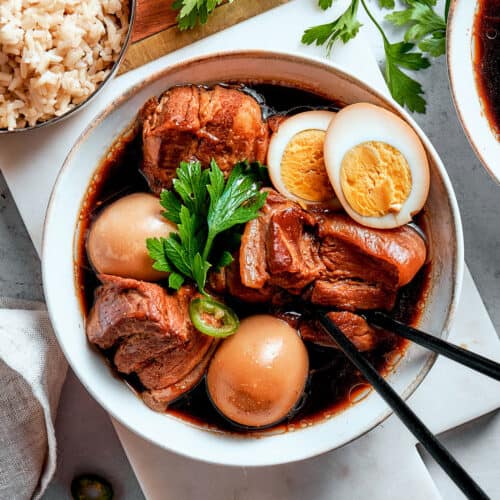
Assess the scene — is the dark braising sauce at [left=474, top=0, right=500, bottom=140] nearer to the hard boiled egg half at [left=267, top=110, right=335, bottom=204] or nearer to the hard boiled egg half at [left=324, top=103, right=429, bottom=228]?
the hard boiled egg half at [left=324, top=103, right=429, bottom=228]

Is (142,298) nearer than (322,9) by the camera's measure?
Yes

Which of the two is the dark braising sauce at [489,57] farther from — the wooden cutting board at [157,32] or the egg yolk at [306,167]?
the wooden cutting board at [157,32]

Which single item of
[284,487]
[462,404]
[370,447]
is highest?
[462,404]

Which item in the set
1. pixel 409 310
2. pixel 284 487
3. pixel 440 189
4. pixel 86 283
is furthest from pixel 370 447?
pixel 86 283

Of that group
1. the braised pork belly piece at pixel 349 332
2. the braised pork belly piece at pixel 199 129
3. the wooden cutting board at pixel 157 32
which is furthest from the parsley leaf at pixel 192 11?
the braised pork belly piece at pixel 349 332

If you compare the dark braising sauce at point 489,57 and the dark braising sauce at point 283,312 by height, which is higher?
the dark braising sauce at point 489,57

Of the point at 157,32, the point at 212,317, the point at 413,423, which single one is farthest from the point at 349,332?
the point at 157,32

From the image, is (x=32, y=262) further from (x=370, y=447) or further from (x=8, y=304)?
(x=370, y=447)
